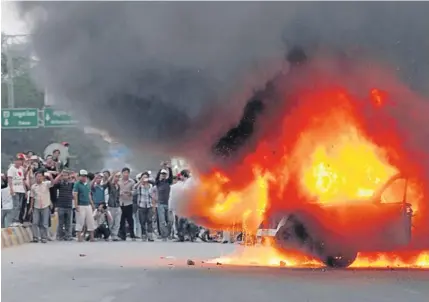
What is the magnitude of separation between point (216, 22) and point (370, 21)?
2.18 meters

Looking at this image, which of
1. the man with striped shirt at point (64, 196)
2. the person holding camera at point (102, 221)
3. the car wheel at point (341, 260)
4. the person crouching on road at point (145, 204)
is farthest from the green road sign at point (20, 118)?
the car wheel at point (341, 260)

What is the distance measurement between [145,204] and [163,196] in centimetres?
49

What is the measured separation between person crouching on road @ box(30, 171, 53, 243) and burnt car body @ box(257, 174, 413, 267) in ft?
26.0

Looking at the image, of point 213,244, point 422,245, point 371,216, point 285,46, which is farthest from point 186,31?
point 213,244

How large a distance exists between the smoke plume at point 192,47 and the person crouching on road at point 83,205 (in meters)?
7.75

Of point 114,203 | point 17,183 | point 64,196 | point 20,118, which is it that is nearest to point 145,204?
point 114,203

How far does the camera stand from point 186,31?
12.0 metres

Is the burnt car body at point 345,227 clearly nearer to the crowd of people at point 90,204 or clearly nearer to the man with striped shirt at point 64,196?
the crowd of people at point 90,204

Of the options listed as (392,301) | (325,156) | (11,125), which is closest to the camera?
(392,301)

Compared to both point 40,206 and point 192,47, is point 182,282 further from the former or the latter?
point 40,206

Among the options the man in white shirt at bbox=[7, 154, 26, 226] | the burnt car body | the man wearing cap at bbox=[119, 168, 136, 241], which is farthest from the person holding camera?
the burnt car body

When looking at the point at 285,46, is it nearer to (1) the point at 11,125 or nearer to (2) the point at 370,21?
(2) the point at 370,21

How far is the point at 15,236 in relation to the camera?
61.6 feet

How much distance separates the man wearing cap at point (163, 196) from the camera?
814 inches
